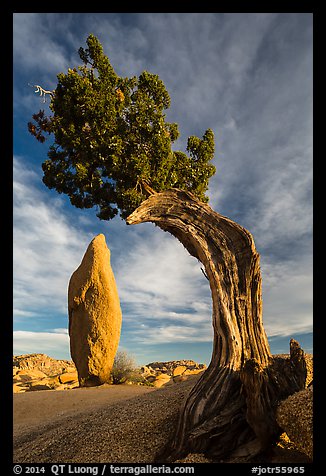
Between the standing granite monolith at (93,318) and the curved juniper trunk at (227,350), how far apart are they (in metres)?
8.91

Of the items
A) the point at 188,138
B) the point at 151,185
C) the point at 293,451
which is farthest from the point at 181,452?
the point at 188,138

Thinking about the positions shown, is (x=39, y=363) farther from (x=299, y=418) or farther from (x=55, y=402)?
(x=299, y=418)

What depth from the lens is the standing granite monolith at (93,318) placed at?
52.0 ft

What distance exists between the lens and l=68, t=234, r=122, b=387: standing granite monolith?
15841mm

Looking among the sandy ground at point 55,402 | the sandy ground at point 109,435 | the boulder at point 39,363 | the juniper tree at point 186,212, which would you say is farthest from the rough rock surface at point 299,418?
the boulder at point 39,363

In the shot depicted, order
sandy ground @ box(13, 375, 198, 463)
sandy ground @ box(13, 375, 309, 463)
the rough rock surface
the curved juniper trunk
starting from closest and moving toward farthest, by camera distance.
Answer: the rough rock surface, the curved juniper trunk, sandy ground @ box(13, 375, 309, 463), sandy ground @ box(13, 375, 198, 463)

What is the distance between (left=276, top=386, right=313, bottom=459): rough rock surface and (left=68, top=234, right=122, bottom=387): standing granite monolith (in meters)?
12.1

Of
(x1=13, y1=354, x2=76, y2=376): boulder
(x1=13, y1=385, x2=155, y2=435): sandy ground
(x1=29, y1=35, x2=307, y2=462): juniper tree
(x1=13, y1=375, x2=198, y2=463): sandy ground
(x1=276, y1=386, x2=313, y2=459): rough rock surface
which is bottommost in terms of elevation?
(x1=13, y1=354, x2=76, y2=376): boulder

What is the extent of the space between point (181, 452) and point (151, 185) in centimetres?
745

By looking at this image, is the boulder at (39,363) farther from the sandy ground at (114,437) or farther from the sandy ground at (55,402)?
the sandy ground at (114,437)

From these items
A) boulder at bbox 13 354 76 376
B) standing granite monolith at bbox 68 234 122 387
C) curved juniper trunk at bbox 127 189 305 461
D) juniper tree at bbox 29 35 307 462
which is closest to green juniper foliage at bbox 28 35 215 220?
juniper tree at bbox 29 35 307 462

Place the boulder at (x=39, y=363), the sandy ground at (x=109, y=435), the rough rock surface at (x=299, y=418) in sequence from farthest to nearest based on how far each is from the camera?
1. the boulder at (x=39, y=363)
2. the sandy ground at (x=109, y=435)
3. the rough rock surface at (x=299, y=418)

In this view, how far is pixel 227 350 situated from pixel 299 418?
2.03 metres

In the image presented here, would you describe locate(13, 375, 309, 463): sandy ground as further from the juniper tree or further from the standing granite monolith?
the standing granite monolith
